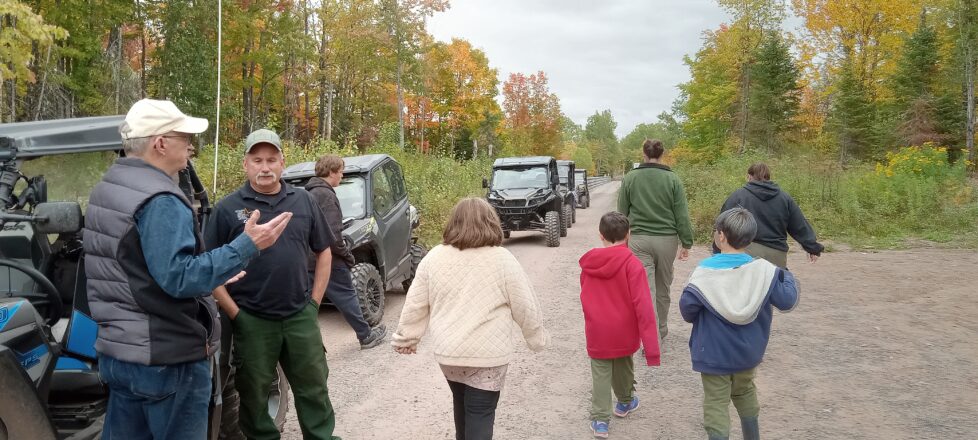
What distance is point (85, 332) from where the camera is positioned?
3.30m

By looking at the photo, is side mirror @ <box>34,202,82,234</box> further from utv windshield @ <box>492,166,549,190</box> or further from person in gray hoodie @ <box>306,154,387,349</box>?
utv windshield @ <box>492,166,549,190</box>

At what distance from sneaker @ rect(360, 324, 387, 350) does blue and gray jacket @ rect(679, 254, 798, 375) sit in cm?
381

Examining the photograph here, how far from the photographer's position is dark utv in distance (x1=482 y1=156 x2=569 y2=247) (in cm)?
1470

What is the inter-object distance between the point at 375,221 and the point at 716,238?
4842mm

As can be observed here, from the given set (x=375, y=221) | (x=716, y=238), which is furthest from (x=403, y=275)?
(x=716, y=238)

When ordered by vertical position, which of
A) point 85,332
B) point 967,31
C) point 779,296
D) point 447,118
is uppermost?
point 967,31

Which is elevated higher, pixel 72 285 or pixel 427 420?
pixel 72 285

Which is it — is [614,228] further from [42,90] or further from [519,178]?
[42,90]

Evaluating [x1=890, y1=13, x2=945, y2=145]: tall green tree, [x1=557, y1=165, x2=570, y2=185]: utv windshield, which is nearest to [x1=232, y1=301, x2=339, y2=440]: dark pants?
[x1=557, y1=165, x2=570, y2=185]: utv windshield

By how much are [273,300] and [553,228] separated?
438 inches

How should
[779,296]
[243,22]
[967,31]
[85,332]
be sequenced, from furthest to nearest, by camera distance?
[967,31] → [243,22] → [779,296] → [85,332]

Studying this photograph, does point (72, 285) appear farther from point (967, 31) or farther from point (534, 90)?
point (534, 90)

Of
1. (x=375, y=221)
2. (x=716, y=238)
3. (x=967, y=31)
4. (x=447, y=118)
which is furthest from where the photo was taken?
(x=447, y=118)

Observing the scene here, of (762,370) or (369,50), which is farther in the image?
(369,50)
